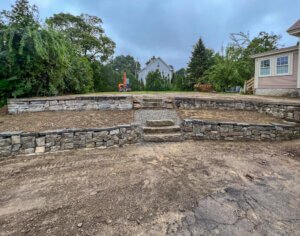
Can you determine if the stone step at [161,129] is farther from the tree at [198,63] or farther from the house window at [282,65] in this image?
the tree at [198,63]

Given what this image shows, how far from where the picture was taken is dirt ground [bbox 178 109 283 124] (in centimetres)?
538

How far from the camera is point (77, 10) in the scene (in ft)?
64.3

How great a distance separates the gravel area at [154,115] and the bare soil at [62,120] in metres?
0.23

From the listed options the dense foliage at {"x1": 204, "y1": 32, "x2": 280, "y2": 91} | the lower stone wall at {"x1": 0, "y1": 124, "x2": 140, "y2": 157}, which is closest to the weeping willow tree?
the lower stone wall at {"x1": 0, "y1": 124, "x2": 140, "y2": 157}

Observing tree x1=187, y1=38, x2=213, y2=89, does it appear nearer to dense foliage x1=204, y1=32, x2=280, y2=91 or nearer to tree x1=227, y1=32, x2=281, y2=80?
dense foliage x1=204, y1=32, x2=280, y2=91

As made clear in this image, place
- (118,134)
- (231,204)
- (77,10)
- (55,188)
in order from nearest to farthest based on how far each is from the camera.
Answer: (231,204), (55,188), (118,134), (77,10)

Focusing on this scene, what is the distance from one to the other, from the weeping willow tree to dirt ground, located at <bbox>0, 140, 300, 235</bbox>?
419 cm

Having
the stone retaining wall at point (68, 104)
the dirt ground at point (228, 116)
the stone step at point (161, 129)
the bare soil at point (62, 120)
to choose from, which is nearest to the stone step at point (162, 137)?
the stone step at point (161, 129)

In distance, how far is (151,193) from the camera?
232 centimetres

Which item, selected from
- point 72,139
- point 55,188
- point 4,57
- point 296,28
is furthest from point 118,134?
point 296,28

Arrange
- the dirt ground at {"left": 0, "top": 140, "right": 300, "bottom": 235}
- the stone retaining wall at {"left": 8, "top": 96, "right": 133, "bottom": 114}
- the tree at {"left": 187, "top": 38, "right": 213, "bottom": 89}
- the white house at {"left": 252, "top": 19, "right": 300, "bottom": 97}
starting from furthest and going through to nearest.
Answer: the tree at {"left": 187, "top": 38, "right": 213, "bottom": 89}, the white house at {"left": 252, "top": 19, "right": 300, "bottom": 97}, the stone retaining wall at {"left": 8, "top": 96, "right": 133, "bottom": 114}, the dirt ground at {"left": 0, "top": 140, "right": 300, "bottom": 235}

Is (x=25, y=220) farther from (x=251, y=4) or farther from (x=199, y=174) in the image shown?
(x=251, y=4)

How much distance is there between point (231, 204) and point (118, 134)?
2.81 m

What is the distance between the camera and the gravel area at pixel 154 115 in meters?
5.24
